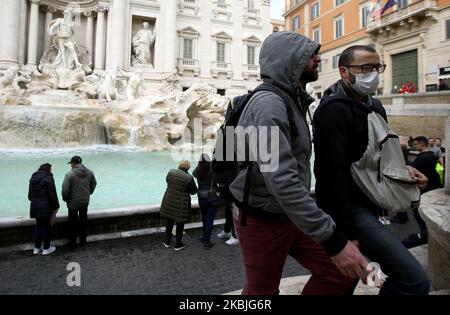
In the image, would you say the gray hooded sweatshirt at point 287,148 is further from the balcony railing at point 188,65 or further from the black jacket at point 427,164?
the balcony railing at point 188,65

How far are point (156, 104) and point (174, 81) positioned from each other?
892 cm

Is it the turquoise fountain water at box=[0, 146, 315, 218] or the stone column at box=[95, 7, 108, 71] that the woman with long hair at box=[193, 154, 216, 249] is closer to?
the turquoise fountain water at box=[0, 146, 315, 218]

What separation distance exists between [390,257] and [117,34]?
74.5 ft

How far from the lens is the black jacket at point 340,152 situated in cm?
146

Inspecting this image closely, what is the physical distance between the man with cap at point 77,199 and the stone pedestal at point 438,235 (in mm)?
3765

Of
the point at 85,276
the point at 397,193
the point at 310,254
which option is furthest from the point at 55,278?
the point at 397,193

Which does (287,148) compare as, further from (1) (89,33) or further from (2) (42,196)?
(1) (89,33)

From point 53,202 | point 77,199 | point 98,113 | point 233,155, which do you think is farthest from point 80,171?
point 98,113

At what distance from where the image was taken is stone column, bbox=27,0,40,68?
1906 cm

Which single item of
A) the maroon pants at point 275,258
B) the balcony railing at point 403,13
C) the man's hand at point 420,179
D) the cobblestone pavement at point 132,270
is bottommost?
the cobblestone pavement at point 132,270

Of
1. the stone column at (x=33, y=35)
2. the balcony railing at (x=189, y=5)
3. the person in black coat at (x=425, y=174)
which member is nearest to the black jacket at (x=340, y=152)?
the person in black coat at (x=425, y=174)

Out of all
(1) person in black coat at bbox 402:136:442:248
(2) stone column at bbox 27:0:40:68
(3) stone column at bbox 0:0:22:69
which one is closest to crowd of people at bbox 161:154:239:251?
(1) person in black coat at bbox 402:136:442:248

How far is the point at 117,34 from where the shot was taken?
67.8ft

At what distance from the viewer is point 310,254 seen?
157 centimetres
